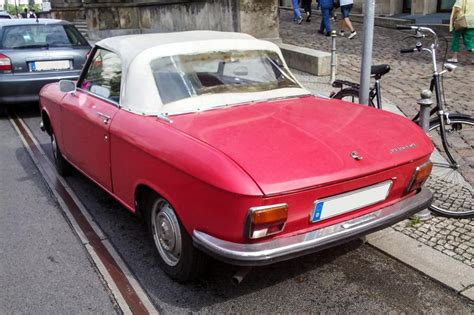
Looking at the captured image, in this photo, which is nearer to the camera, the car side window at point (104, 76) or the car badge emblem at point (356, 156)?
the car badge emblem at point (356, 156)

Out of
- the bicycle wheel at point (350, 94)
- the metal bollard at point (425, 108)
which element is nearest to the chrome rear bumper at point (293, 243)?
the metal bollard at point (425, 108)

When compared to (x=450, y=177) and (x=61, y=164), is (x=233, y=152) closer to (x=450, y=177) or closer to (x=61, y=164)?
(x=450, y=177)

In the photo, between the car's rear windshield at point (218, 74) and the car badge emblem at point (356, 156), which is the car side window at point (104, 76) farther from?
the car badge emblem at point (356, 156)

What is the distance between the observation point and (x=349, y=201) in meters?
2.95

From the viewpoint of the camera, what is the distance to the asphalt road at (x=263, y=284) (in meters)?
3.08

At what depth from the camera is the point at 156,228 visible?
344 centimetres

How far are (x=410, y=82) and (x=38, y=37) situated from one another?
6764mm

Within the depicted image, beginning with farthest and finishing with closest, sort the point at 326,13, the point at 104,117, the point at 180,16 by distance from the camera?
the point at 180,16
the point at 326,13
the point at 104,117

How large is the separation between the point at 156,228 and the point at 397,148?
170cm

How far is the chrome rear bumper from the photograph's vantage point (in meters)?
2.65

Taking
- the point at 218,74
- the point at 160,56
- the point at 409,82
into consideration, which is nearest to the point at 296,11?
the point at 409,82

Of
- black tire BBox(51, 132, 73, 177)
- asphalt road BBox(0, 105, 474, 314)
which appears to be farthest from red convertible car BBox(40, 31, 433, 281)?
black tire BBox(51, 132, 73, 177)

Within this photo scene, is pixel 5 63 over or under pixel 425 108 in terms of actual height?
over

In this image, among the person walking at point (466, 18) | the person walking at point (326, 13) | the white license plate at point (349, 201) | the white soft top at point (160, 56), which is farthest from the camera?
the person walking at point (326, 13)
